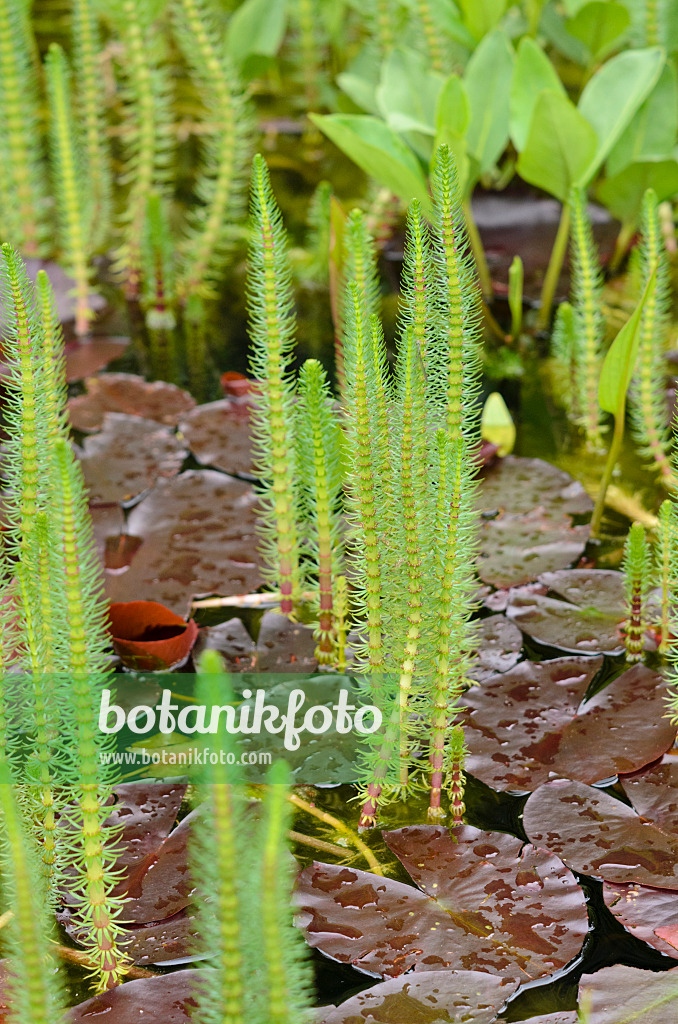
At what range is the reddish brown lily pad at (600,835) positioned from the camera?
133cm

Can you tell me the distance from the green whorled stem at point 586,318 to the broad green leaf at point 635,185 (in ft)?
1.12

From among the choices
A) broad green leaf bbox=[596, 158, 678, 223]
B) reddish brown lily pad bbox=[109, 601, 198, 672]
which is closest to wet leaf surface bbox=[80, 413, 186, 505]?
reddish brown lily pad bbox=[109, 601, 198, 672]

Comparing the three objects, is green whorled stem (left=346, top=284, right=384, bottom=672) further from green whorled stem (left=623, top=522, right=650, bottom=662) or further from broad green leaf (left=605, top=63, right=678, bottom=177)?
broad green leaf (left=605, top=63, right=678, bottom=177)

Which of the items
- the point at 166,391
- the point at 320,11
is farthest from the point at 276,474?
the point at 320,11

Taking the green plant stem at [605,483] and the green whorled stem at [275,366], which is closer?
the green whorled stem at [275,366]

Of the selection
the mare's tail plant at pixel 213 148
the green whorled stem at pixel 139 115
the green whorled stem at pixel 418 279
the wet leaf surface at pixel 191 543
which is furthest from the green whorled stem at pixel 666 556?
the green whorled stem at pixel 139 115

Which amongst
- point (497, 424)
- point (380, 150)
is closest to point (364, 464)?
point (497, 424)

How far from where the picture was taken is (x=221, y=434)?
2.18 meters

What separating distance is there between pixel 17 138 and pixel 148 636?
59.4 inches

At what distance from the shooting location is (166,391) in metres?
2.31

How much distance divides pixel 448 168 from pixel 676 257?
1.72 meters

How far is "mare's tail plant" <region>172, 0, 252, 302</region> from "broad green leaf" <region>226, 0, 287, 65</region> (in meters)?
0.14

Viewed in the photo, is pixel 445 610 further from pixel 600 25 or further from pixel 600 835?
pixel 600 25

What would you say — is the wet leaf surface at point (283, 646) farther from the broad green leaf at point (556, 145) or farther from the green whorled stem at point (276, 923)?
the broad green leaf at point (556, 145)
